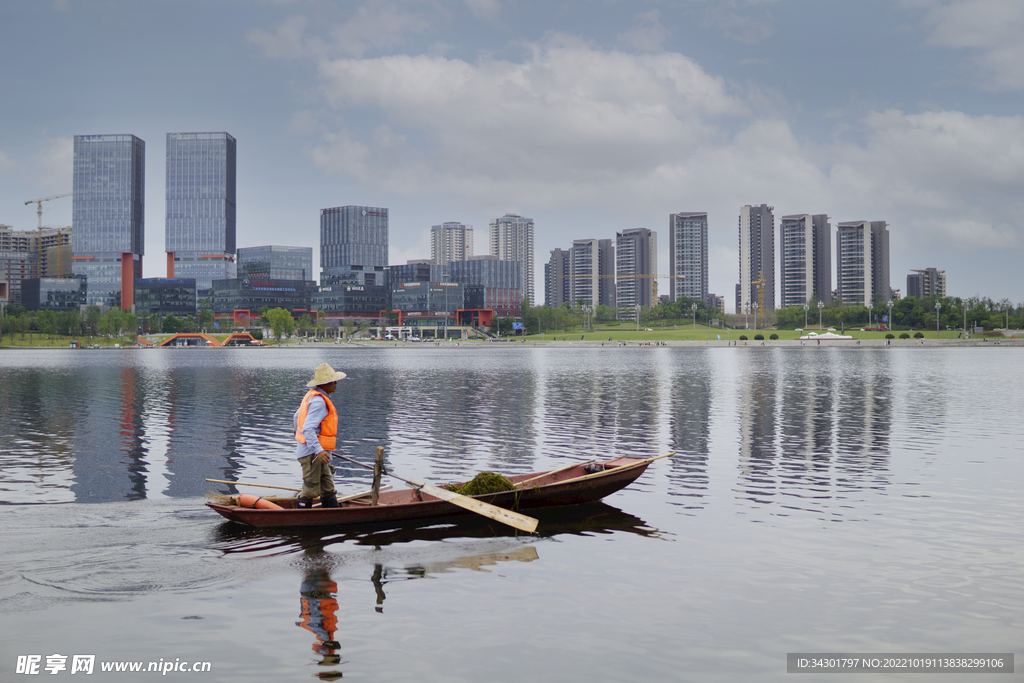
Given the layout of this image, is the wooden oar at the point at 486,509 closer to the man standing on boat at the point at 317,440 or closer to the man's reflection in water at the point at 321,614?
the man standing on boat at the point at 317,440

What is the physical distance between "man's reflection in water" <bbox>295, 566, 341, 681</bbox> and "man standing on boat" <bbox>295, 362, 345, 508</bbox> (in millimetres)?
2765

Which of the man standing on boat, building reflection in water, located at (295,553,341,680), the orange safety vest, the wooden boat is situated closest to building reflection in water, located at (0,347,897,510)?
the wooden boat

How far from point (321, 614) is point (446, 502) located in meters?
5.92

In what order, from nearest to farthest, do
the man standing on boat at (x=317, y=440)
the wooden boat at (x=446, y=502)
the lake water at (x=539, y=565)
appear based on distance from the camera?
the lake water at (x=539, y=565)
the wooden boat at (x=446, y=502)
the man standing on boat at (x=317, y=440)

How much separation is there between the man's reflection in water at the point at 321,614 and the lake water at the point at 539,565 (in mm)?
55

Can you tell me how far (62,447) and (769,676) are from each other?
104 ft

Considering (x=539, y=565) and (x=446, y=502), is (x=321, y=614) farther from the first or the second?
(x=446, y=502)

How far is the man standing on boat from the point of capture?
18078mm

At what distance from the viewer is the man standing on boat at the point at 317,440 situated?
18.1m

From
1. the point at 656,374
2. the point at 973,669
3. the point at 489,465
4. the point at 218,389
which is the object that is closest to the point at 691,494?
the point at 489,465

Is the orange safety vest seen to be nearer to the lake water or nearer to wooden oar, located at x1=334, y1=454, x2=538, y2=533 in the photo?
wooden oar, located at x1=334, y1=454, x2=538, y2=533

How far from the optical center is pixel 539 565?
16.2 m

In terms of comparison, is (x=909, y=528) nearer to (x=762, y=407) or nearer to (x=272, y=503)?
(x=272, y=503)

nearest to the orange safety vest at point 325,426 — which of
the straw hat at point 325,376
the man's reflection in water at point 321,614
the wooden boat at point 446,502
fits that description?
the straw hat at point 325,376
